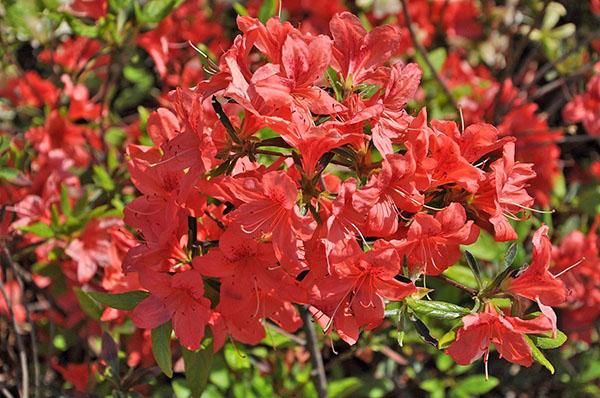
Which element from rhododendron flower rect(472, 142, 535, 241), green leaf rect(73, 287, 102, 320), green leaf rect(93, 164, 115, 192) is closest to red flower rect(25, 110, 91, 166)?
green leaf rect(93, 164, 115, 192)

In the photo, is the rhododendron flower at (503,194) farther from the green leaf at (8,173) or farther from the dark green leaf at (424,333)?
the green leaf at (8,173)

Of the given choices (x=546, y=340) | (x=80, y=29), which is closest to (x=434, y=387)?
(x=546, y=340)

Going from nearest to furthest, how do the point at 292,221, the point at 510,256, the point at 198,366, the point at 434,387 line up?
the point at 292,221
the point at 510,256
the point at 198,366
the point at 434,387

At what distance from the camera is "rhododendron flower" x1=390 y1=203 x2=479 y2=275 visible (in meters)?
1.11

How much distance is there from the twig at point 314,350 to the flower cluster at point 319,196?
0.25 m

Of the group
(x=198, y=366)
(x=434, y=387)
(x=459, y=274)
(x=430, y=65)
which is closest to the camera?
(x=198, y=366)

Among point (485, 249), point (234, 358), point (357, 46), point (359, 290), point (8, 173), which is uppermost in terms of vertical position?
point (357, 46)

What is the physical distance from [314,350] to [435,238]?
58 centimetres

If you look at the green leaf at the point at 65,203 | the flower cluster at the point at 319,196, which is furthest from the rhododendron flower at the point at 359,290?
the green leaf at the point at 65,203

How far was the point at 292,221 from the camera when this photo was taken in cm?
110

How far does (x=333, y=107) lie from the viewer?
3.73 ft

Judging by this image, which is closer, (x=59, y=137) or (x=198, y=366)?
(x=198, y=366)

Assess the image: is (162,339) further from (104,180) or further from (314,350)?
(104,180)

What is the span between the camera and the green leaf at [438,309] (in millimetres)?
1228
